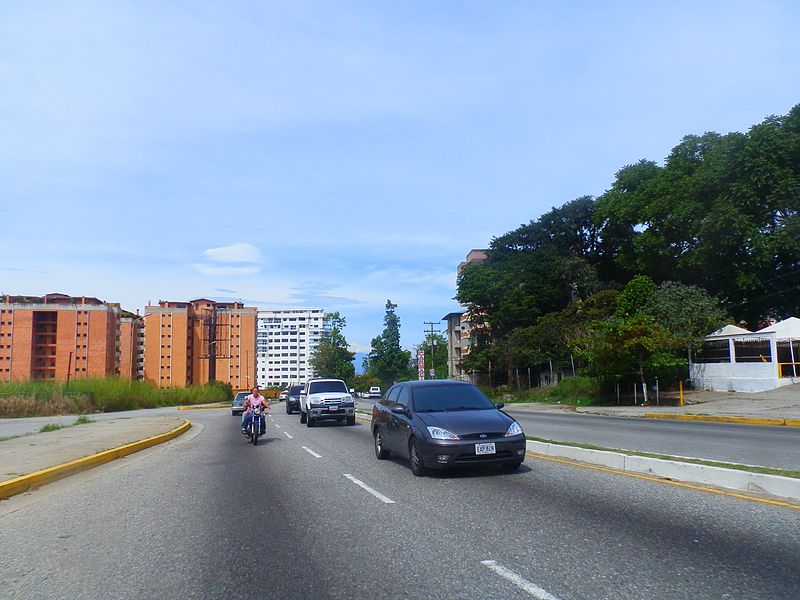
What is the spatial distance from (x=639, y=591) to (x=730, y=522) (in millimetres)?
2684

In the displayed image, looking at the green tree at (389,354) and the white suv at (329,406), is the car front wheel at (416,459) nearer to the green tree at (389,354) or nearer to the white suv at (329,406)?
the white suv at (329,406)

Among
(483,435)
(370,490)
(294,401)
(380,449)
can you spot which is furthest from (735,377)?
(370,490)

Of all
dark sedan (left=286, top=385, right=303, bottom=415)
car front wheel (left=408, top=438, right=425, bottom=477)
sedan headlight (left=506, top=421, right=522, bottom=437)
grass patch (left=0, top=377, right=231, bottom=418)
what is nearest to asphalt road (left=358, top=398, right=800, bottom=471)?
sedan headlight (left=506, top=421, right=522, bottom=437)

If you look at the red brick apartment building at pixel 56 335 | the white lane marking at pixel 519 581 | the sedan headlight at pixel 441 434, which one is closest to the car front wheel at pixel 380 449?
the sedan headlight at pixel 441 434

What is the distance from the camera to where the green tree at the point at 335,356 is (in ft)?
389

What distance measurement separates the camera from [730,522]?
6.74m

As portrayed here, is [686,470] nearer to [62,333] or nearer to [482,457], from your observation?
[482,457]

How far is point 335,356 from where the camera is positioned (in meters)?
119

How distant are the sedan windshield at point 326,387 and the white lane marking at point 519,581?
21.4 metres

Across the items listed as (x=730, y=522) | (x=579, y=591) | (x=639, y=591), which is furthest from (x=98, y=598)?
(x=730, y=522)

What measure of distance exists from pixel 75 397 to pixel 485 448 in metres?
39.9

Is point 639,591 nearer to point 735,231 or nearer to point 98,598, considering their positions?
point 98,598

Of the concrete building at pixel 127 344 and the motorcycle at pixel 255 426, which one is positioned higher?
the concrete building at pixel 127 344

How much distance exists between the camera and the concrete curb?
8.01 meters
